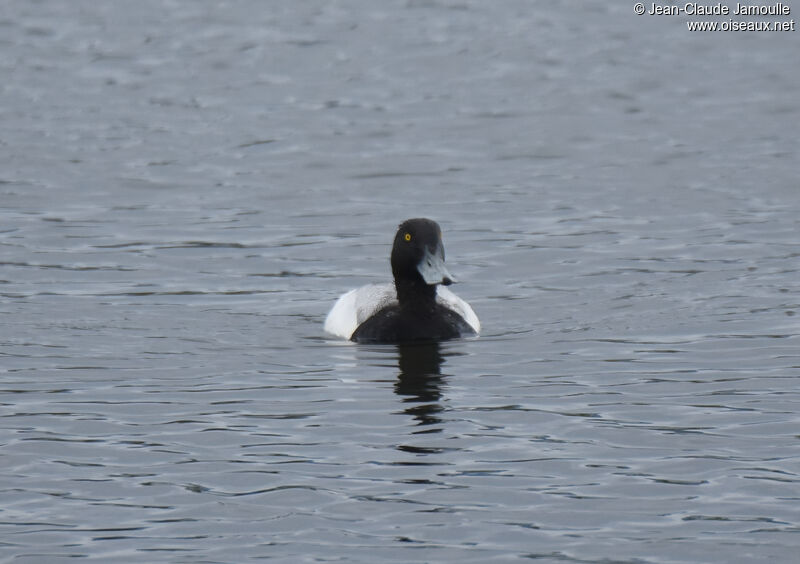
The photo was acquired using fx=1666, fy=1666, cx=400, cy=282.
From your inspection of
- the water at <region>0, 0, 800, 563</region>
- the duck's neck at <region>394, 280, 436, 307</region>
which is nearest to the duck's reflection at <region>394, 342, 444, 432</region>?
the water at <region>0, 0, 800, 563</region>

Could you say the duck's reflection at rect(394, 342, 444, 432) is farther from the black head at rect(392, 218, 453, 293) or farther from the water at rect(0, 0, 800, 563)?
the black head at rect(392, 218, 453, 293)

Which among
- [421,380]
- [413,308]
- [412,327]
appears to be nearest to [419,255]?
[413,308]

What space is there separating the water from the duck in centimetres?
25

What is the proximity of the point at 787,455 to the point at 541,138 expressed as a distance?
14242 millimetres

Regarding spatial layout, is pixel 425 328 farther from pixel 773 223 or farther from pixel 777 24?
pixel 777 24

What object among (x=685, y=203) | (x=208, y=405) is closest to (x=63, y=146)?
(x=685, y=203)

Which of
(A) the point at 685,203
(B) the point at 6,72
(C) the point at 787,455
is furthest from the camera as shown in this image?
(B) the point at 6,72

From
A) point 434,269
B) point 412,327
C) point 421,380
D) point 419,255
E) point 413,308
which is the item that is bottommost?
point 421,380

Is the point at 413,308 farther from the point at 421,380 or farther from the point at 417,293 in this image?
the point at 421,380

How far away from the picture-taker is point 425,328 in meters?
14.1

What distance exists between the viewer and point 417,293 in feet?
46.9

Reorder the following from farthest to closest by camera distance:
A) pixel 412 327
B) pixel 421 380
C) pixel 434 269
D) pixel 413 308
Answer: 1. pixel 413 308
2. pixel 412 327
3. pixel 434 269
4. pixel 421 380

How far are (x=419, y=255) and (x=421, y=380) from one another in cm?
186

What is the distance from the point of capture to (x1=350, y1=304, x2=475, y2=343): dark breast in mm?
14062
